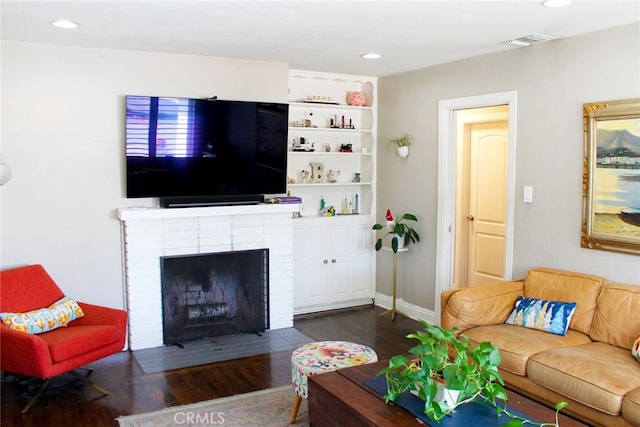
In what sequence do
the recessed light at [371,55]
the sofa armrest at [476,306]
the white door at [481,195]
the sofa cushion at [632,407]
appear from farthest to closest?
the white door at [481,195]
the recessed light at [371,55]
the sofa armrest at [476,306]
the sofa cushion at [632,407]

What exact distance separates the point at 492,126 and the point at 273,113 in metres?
2.29

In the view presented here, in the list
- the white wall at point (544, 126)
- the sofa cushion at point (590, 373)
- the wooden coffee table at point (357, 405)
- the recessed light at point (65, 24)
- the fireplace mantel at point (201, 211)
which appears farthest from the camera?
the fireplace mantel at point (201, 211)

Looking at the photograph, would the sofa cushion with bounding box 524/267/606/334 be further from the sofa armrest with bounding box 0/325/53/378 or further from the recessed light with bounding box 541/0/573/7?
the sofa armrest with bounding box 0/325/53/378

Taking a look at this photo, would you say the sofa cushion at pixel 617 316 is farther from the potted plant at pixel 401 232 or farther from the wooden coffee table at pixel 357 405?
the potted plant at pixel 401 232

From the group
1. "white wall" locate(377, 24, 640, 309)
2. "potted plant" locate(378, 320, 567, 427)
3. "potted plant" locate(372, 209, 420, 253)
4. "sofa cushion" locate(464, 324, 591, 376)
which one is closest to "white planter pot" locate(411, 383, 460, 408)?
"potted plant" locate(378, 320, 567, 427)

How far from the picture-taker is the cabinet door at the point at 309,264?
555cm

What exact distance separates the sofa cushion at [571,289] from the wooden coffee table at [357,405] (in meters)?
1.18

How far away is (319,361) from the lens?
321 centimetres

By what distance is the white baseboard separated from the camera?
528cm

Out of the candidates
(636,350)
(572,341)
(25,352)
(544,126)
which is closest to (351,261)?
(544,126)

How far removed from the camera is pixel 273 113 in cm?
497

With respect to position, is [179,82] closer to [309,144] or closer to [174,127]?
[174,127]

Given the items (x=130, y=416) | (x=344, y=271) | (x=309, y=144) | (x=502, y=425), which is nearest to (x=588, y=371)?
(x=502, y=425)

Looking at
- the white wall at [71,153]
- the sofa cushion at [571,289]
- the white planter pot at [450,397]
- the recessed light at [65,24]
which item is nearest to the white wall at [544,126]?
the sofa cushion at [571,289]
